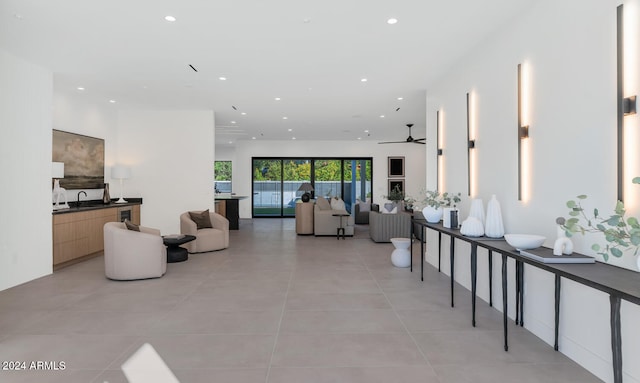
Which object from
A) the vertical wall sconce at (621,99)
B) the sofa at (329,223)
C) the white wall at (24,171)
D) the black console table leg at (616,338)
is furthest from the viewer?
the sofa at (329,223)

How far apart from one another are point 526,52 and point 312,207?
23.0 feet

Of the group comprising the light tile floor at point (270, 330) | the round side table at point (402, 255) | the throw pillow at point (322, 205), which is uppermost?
the throw pillow at point (322, 205)

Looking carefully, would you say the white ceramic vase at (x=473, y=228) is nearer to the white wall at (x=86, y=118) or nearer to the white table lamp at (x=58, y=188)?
the white table lamp at (x=58, y=188)

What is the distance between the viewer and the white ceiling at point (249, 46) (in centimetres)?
358

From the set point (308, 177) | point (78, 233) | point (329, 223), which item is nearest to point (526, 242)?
point (78, 233)

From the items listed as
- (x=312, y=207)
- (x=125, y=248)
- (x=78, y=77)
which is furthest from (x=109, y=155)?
(x=312, y=207)

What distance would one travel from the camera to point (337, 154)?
46.9 ft

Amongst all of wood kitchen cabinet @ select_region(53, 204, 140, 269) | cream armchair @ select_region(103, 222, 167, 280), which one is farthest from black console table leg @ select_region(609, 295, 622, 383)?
wood kitchen cabinet @ select_region(53, 204, 140, 269)

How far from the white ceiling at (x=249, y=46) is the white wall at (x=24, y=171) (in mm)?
390

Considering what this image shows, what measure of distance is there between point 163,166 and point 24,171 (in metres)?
3.32

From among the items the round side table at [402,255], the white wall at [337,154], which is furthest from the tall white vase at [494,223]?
the white wall at [337,154]

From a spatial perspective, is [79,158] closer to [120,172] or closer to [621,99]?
[120,172]

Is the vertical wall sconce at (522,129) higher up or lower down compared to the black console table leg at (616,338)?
higher up

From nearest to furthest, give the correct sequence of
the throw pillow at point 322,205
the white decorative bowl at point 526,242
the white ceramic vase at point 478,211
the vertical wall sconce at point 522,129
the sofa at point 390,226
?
the white decorative bowl at point 526,242, the vertical wall sconce at point 522,129, the white ceramic vase at point 478,211, the sofa at point 390,226, the throw pillow at point 322,205
